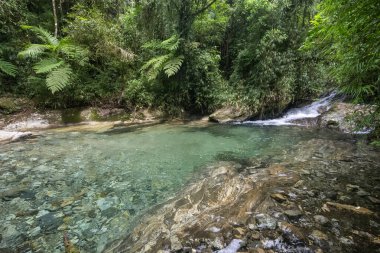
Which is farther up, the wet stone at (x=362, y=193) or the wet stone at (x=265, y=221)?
the wet stone at (x=362, y=193)

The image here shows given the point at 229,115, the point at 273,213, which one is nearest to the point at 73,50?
the point at 229,115

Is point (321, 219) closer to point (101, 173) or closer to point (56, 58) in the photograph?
point (101, 173)

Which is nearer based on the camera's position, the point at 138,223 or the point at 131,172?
the point at 138,223

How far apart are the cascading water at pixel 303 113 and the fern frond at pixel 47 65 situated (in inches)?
262

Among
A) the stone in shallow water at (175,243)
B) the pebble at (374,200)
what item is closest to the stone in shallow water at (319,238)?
the pebble at (374,200)

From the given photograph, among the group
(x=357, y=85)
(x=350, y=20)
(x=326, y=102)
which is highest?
(x=350, y=20)

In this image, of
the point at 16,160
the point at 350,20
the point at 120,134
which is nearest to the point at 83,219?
the point at 16,160

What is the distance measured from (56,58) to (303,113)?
908 cm

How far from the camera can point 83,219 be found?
2.83 m

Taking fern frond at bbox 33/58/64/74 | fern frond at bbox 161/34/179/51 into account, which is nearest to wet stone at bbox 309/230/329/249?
fern frond at bbox 161/34/179/51

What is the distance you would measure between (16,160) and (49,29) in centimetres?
873

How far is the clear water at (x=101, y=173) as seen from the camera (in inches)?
104

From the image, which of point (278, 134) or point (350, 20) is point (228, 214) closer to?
point (350, 20)

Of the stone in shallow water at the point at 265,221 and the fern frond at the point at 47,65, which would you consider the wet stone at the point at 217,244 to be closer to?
the stone in shallow water at the point at 265,221
